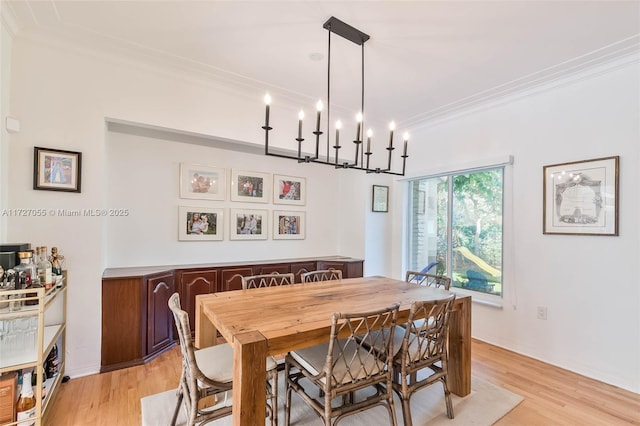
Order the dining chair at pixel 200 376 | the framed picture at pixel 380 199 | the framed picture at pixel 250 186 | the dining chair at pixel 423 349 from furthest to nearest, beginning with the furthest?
1. the framed picture at pixel 380 199
2. the framed picture at pixel 250 186
3. the dining chair at pixel 423 349
4. the dining chair at pixel 200 376

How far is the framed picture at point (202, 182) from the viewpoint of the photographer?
11.4 ft

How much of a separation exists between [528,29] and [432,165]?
1.99 m

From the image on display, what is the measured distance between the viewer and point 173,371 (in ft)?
8.66

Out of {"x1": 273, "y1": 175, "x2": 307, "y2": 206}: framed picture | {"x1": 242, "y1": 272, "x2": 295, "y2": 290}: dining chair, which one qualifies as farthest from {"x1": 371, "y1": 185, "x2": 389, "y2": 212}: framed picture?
{"x1": 242, "y1": 272, "x2": 295, "y2": 290}: dining chair

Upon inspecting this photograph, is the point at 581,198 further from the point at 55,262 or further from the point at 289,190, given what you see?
the point at 55,262

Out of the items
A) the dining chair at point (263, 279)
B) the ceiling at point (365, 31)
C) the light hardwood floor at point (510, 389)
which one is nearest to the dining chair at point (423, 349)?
the light hardwood floor at point (510, 389)

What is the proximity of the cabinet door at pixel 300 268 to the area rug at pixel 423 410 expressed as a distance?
5.38 feet

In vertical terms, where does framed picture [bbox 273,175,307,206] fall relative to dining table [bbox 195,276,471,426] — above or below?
above

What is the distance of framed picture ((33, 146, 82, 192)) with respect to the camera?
2.29m

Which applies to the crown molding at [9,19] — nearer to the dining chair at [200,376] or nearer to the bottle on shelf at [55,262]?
the bottle on shelf at [55,262]

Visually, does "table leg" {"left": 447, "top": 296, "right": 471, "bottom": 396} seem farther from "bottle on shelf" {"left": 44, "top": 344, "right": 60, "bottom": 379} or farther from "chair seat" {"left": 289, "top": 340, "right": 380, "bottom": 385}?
"bottle on shelf" {"left": 44, "top": 344, "right": 60, "bottom": 379}

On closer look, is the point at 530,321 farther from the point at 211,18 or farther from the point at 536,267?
the point at 211,18

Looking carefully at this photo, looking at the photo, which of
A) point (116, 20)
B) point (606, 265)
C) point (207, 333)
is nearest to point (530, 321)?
point (606, 265)

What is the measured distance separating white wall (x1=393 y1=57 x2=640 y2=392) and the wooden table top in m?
1.30
